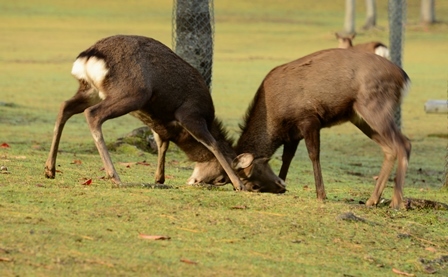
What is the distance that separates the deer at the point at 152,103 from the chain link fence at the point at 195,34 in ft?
12.0

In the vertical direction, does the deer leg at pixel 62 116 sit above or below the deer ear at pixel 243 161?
above

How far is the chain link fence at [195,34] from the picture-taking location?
1229 cm

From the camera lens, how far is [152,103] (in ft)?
26.9

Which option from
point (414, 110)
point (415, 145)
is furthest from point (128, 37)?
point (414, 110)

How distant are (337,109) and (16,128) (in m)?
7.50

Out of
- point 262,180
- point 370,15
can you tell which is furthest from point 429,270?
point 370,15

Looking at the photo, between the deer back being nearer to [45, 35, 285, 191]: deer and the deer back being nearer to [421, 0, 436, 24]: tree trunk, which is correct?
[45, 35, 285, 191]: deer

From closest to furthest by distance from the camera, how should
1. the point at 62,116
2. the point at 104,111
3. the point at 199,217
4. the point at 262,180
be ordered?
the point at 199,217, the point at 104,111, the point at 62,116, the point at 262,180

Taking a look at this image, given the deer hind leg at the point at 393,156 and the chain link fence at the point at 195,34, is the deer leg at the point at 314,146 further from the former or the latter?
the chain link fence at the point at 195,34

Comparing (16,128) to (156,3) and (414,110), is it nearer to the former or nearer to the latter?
(414,110)

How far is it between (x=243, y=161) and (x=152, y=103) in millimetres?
890

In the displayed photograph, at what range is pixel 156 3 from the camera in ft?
188

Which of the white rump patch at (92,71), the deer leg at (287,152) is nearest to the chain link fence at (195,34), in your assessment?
the deer leg at (287,152)

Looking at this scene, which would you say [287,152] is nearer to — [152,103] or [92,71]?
[152,103]
